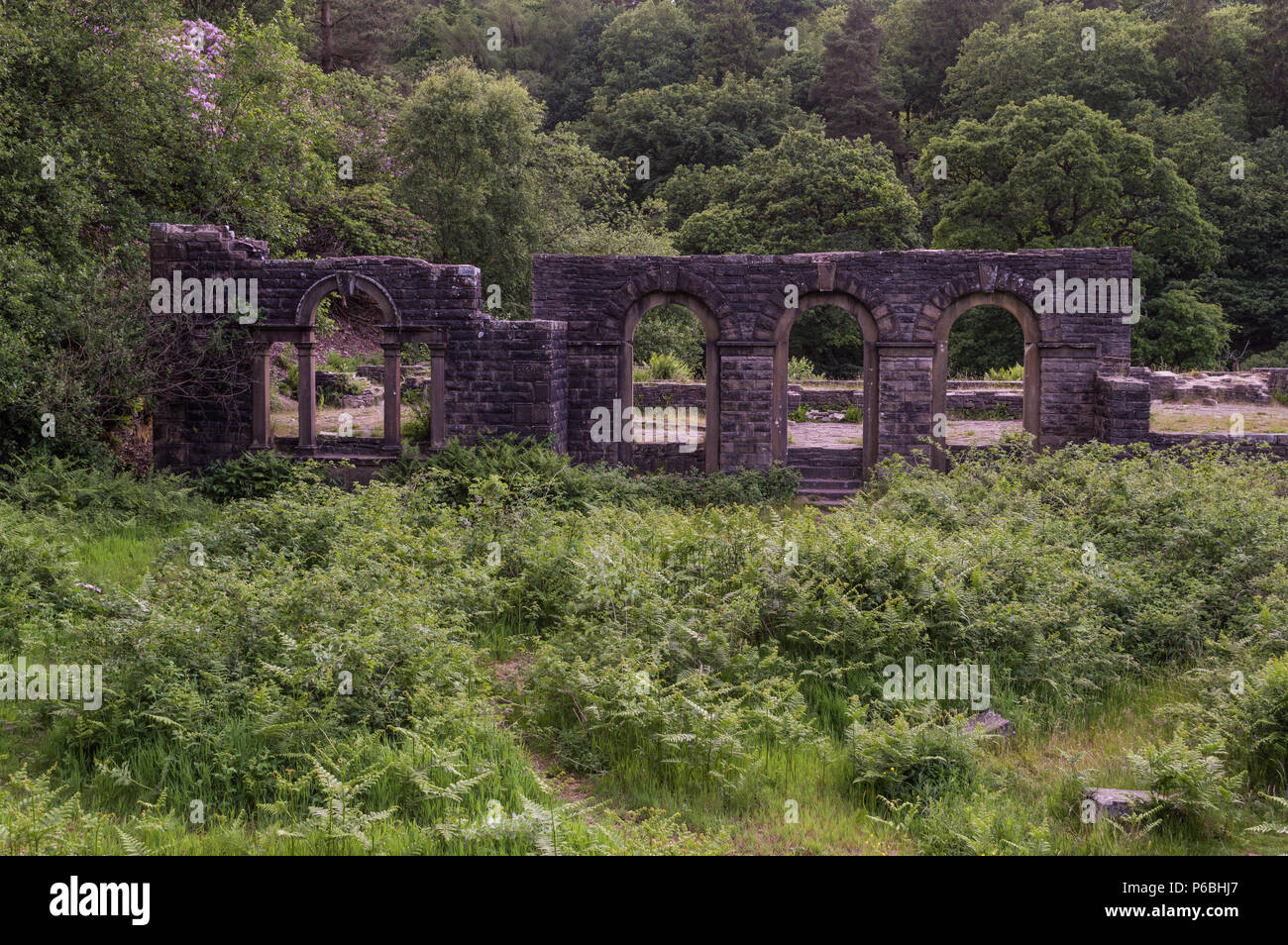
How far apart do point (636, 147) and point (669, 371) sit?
15.1 m

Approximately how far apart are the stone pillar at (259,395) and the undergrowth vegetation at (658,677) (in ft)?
16.0

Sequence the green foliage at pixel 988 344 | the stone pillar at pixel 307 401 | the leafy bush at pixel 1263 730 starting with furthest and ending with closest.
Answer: the green foliage at pixel 988 344
the stone pillar at pixel 307 401
the leafy bush at pixel 1263 730

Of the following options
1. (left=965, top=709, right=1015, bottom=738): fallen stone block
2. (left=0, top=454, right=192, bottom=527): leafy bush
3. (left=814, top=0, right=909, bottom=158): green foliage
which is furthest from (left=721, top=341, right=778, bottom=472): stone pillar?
(left=814, top=0, right=909, bottom=158): green foliage

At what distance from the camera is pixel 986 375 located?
28.8 m

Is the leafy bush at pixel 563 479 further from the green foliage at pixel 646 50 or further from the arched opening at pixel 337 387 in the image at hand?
the green foliage at pixel 646 50

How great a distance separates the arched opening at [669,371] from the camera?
16125 mm

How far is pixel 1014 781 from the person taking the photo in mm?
5980

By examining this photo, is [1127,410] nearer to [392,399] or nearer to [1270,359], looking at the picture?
[392,399]

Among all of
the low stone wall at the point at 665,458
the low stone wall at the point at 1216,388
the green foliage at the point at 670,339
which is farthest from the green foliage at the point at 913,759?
the green foliage at the point at 670,339

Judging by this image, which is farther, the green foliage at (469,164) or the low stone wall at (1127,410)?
the green foliage at (469,164)

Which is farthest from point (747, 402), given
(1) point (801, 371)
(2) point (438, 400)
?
(1) point (801, 371)

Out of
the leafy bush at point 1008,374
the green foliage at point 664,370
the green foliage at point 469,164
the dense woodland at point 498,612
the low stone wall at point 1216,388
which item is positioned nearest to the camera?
the dense woodland at point 498,612

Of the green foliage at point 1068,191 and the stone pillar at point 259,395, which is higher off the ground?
the green foliage at point 1068,191
